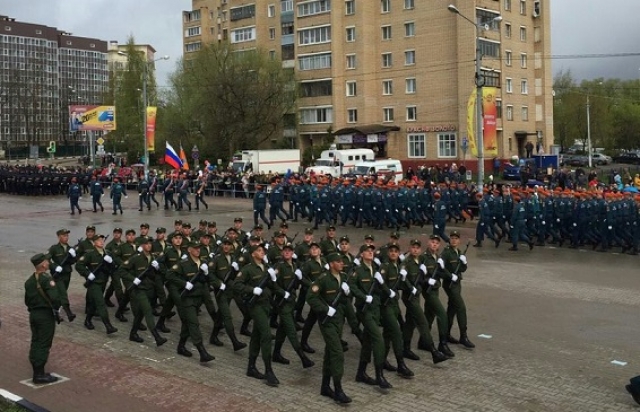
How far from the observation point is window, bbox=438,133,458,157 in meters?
55.4

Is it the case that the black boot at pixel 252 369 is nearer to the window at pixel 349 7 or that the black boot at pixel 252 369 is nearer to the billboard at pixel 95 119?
the billboard at pixel 95 119

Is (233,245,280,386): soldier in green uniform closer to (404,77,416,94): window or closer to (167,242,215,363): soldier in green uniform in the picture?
(167,242,215,363): soldier in green uniform

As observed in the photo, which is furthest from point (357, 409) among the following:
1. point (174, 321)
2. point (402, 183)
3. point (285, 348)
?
point (402, 183)

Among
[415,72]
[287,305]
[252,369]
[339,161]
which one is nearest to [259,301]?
[287,305]

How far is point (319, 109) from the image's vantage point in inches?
2534

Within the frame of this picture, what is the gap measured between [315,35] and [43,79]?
2847 inches

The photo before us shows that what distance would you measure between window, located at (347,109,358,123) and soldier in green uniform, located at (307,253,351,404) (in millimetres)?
53376

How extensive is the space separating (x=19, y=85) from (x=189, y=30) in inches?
1469

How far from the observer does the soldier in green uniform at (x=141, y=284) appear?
11.2 m

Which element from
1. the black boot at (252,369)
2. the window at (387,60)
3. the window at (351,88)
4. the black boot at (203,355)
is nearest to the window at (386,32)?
the window at (387,60)

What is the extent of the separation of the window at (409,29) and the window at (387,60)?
243cm

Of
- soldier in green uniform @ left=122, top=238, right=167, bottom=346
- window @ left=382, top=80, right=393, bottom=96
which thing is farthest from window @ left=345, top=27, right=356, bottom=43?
soldier in green uniform @ left=122, top=238, right=167, bottom=346

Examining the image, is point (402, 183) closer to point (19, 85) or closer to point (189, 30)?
point (189, 30)

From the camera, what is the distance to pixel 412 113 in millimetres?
58219
